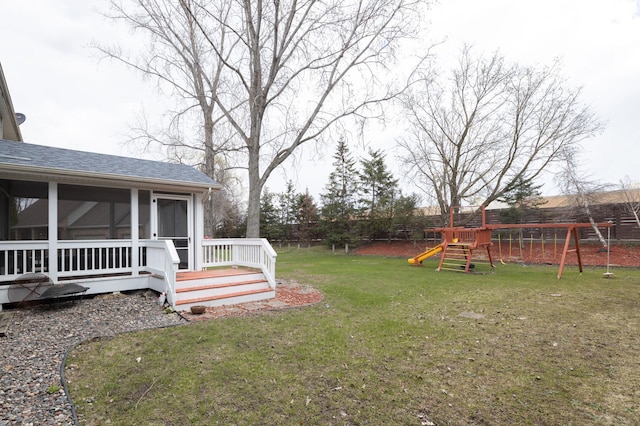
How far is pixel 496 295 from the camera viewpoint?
24.5 ft

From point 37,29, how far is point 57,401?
11.7 meters

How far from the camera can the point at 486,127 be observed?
1533 centimetres

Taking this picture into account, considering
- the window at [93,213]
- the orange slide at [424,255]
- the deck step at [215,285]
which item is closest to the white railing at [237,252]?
the deck step at [215,285]

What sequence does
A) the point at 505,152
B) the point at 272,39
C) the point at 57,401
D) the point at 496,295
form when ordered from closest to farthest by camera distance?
1. the point at 57,401
2. the point at 496,295
3. the point at 272,39
4. the point at 505,152

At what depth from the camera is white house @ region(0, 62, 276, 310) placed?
616cm

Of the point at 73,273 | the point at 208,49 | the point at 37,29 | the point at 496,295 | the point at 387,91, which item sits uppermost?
the point at 208,49

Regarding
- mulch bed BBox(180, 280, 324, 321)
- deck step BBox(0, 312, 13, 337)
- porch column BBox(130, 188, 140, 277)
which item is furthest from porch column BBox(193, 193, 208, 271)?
deck step BBox(0, 312, 13, 337)

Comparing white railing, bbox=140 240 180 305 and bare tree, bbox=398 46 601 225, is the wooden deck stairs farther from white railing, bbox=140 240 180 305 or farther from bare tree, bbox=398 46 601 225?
bare tree, bbox=398 46 601 225

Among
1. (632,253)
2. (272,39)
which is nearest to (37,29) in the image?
(272,39)

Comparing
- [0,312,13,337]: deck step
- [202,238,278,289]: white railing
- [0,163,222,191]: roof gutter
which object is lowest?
[0,312,13,337]: deck step

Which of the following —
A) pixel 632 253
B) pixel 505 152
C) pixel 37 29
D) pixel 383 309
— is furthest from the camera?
pixel 505 152

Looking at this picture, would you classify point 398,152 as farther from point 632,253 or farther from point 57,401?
point 57,401

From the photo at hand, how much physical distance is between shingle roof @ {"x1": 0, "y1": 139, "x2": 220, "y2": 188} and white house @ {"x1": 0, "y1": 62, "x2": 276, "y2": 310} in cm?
2

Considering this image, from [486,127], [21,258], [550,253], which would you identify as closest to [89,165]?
[21,258]
